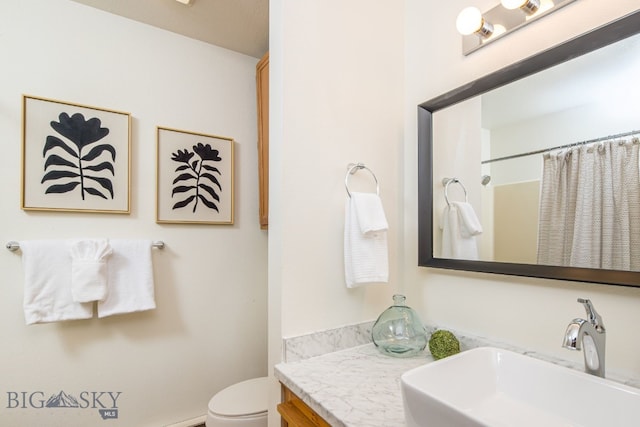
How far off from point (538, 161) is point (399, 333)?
0.73 m

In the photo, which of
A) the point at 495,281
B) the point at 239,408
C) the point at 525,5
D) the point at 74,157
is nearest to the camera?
the point at 525,5

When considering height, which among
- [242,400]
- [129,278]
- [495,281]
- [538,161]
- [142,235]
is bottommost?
[242,400]

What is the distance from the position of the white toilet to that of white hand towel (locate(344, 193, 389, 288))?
31.1 inches

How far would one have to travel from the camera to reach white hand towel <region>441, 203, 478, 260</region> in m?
1.08

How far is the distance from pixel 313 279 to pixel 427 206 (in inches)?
21.4

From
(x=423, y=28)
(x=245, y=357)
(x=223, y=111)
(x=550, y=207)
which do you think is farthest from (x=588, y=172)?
(x=245, y=357)

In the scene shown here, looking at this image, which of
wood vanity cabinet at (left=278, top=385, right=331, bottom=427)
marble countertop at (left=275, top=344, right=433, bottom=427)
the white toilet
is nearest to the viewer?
marble countertop at (left=275, top=344, right=433, bottom=427)

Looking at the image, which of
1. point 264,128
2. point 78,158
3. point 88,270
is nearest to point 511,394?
point 264,128

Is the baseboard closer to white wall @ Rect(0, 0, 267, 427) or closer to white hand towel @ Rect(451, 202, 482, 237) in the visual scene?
white wall @ Rect(0, 0, 267, 427)

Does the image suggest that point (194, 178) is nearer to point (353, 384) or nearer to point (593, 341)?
point (353, 384)

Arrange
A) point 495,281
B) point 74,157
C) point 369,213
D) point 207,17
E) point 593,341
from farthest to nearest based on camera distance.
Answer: point 207,17 → point 74,157 → point 369,213 → point 495,281 → point 593,341

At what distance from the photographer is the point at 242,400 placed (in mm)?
1461

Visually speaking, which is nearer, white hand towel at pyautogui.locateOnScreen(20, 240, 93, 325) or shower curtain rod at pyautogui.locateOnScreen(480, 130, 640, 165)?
shower curtain rod at pyautogui.locateOnScreen(480, 130, 640, 165)

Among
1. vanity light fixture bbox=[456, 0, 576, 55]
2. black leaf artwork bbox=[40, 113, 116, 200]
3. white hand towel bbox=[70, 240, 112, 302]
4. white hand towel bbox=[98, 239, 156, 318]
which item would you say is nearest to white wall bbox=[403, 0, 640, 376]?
vanity light fixture bbox=[456, 0, 576, 55]
